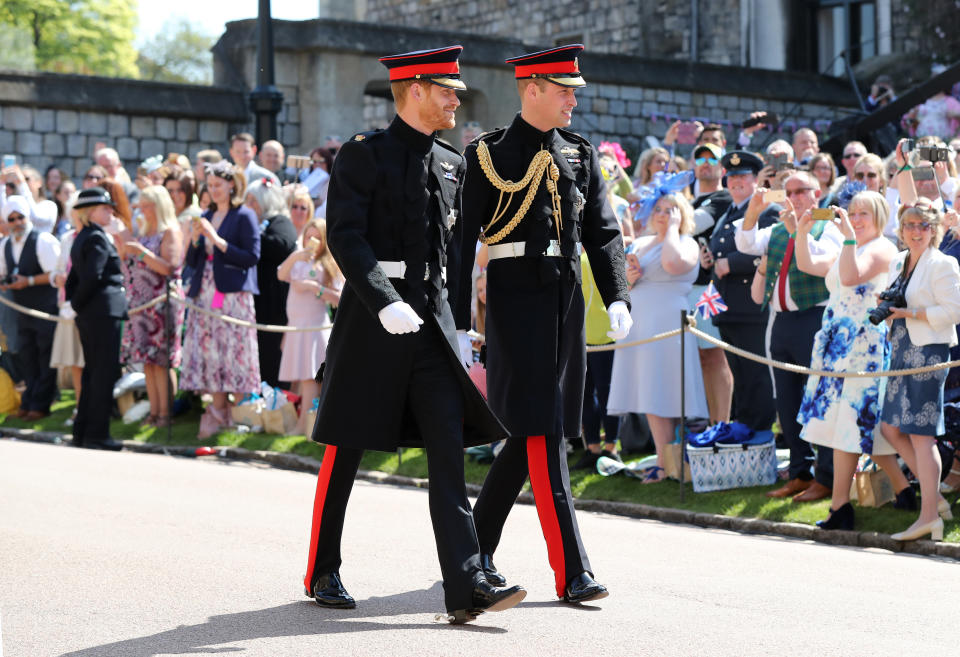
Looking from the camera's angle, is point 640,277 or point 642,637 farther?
point 640,277

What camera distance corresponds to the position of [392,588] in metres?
6.52

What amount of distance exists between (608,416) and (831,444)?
2454mm

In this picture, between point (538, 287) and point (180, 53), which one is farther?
point (180, 53)

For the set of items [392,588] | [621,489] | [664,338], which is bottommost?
[621,489]

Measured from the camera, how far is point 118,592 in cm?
639

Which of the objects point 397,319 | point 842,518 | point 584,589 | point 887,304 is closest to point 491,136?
point 397,319

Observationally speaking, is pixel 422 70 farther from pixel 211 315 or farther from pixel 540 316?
pixel 211 315

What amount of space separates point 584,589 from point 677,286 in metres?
4.68

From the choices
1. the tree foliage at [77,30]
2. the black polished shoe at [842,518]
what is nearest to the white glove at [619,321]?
the black polished shoe at [842,518]

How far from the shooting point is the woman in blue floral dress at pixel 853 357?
8.74 m

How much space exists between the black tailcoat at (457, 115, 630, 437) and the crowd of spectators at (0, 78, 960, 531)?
0.69 m

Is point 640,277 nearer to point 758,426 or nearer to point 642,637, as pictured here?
point 758,426

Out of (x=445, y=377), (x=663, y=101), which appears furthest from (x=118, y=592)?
(x=663, y=101)

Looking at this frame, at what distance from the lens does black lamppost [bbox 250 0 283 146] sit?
18.3 m
